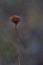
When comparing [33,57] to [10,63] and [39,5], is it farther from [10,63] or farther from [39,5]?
[39,5]

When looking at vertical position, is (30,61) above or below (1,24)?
below

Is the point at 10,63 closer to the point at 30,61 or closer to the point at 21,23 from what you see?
the point at 30,61

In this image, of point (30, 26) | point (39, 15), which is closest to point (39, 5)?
point (39, 15)

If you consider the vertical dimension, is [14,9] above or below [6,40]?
above

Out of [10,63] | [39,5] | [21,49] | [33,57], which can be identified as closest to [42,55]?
[33,57]

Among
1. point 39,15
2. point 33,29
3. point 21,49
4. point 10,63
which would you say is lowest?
point 10,63

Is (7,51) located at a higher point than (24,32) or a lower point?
lower
